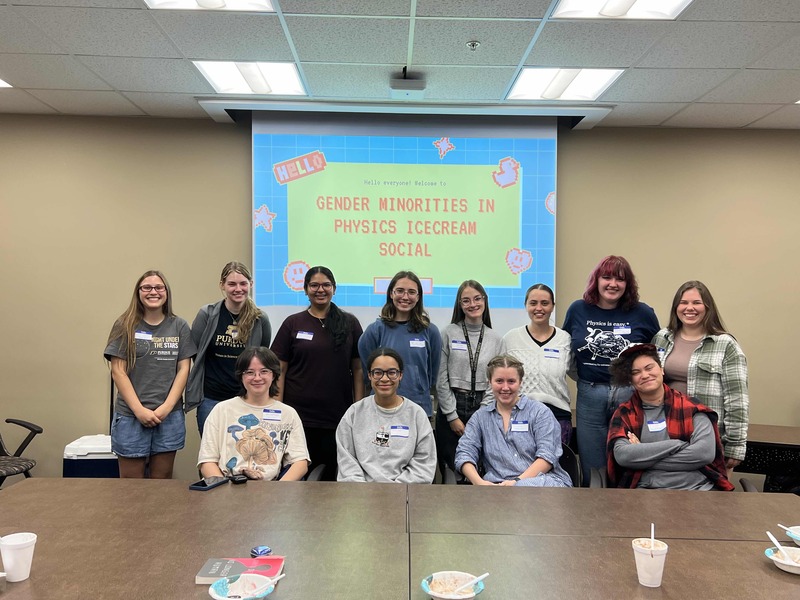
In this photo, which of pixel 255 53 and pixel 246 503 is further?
pixel 255 53

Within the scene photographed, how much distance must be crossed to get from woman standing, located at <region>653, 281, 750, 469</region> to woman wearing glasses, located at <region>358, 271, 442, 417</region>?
3.99 feet

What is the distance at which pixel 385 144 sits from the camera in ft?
15.7

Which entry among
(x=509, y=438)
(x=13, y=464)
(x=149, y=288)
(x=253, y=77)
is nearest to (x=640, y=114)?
(x=253, y=77)

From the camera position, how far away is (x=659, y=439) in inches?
106

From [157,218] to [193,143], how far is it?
64cm

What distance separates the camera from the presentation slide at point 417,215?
187 inches

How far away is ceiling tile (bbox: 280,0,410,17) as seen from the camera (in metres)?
2.97

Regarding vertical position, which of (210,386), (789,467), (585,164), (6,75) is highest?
(6,75)

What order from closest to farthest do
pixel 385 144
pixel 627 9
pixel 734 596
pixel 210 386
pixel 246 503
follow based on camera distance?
pixel 734 596 < pixel 246 503 < pixel 627 9 < pixel 210 386 < pixel 385 144

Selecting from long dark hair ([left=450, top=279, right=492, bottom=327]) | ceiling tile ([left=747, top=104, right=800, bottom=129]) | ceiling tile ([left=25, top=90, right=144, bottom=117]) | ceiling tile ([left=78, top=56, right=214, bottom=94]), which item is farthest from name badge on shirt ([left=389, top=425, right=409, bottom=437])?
ceiling tile ([left=747, top=104, right=800, bottom=129])

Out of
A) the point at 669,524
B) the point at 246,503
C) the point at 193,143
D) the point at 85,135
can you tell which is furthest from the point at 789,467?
the point at 85,135

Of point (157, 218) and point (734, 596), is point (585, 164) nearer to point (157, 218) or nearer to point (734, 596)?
point (157, 218)

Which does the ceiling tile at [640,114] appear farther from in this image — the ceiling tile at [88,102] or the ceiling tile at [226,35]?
the ceiling tile at [88,102]

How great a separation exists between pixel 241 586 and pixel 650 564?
1018 mm
